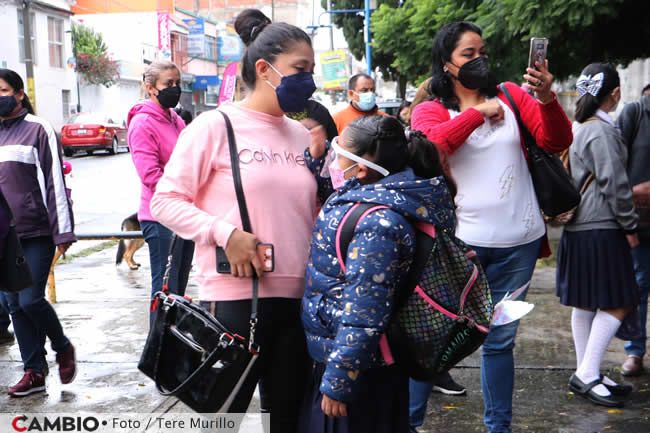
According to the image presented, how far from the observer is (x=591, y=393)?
440 cm

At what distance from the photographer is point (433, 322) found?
8.22 ft

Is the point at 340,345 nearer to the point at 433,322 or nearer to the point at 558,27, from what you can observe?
the point at 433,322

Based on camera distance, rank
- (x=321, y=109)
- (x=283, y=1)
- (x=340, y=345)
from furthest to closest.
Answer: (x=283, y=1)
(x=321, y=109)
(x=340, y=345)

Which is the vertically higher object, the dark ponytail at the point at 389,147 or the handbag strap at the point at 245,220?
the dark ponytail at the point at 389,147

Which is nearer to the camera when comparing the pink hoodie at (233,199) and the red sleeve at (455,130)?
the pink hoodie at (233,199)

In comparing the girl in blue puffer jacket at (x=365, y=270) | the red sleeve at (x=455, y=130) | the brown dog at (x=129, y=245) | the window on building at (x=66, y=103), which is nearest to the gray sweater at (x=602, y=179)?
the red sleeve at (x=455, y=130)

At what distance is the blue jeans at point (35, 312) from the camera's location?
455 cm

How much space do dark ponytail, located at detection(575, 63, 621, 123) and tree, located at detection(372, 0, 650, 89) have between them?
3294 mm

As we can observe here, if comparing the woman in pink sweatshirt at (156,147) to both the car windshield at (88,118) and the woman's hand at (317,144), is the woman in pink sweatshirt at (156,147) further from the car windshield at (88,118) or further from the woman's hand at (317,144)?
the car windshield at (88,118)

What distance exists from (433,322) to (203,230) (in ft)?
2.67

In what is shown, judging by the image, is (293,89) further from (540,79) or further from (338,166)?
(540,79)

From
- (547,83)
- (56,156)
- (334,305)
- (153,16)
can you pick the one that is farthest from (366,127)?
(153,16)

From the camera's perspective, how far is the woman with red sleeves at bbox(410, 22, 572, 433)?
3.51 m

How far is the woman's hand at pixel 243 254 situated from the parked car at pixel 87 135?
25491 millimetres
